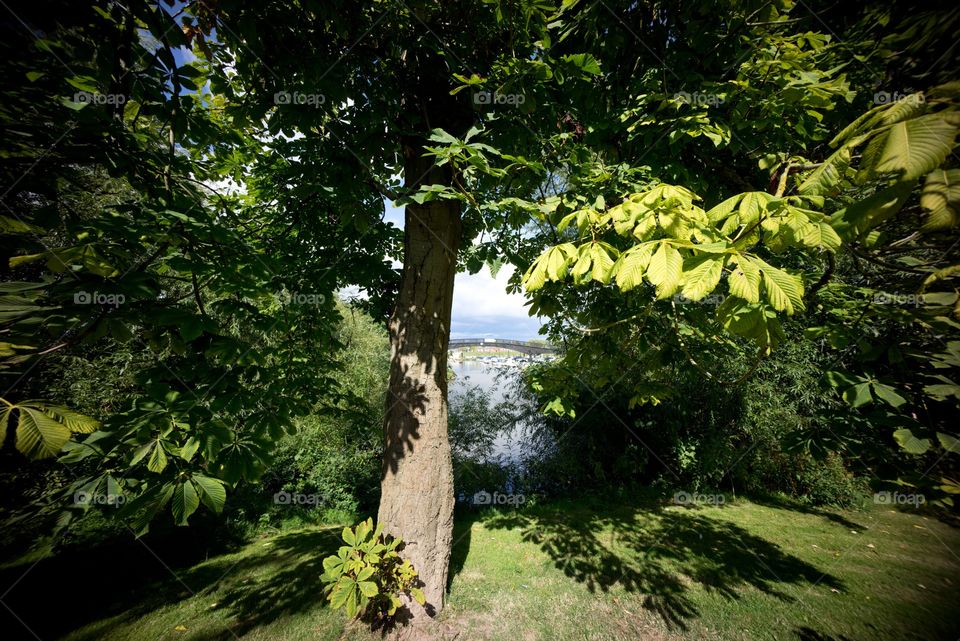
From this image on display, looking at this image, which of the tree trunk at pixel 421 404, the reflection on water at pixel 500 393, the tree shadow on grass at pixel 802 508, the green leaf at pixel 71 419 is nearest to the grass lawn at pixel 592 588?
the tree shadow on grass at pixel 802 508

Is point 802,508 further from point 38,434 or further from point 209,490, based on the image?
point 38,434

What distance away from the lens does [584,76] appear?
2.33 meters

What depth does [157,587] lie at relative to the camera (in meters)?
4.69

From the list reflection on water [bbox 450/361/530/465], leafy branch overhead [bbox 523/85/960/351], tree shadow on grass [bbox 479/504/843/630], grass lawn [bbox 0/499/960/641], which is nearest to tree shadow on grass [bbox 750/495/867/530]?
grass lawn [bbox 0/499/960/641]

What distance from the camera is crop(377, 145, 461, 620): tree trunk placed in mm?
3023

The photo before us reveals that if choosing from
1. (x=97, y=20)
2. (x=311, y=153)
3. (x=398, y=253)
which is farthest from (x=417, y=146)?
(x=97, y=20)

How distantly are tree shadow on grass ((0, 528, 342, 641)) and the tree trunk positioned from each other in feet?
5.79

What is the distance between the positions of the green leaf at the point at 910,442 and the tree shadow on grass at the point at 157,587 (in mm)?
5560

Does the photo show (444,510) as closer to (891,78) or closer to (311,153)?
(311,153)

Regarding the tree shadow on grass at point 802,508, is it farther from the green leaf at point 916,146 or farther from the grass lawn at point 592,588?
the green leaf at point 916,146

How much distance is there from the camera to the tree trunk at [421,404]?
3023 millimetres

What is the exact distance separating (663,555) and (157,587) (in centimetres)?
820

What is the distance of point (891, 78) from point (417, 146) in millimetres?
3874

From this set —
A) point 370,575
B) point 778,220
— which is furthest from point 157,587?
point 778,220
